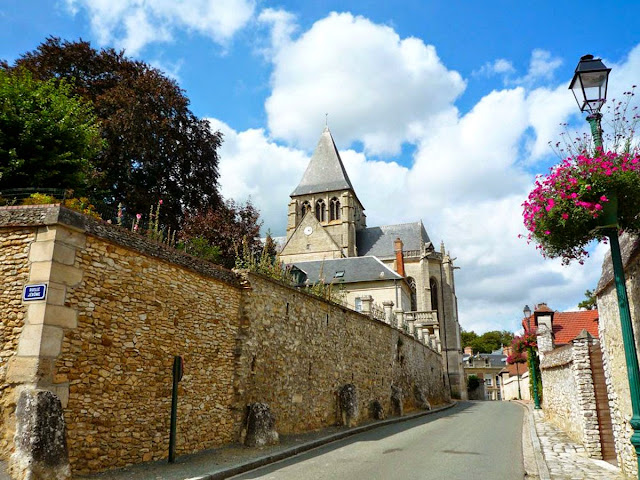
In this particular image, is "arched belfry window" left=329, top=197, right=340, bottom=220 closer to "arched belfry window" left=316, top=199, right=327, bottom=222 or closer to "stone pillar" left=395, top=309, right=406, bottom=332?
"arched belfry window" left=316, top=199, right=327, bottom=222

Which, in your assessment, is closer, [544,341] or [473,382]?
[544,341]

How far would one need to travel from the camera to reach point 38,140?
1069 centimetres

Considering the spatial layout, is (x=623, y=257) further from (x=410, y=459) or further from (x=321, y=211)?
(x=321, y=211)

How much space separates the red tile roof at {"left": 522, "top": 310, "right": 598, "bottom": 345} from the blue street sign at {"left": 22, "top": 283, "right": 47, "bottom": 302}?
843 inches

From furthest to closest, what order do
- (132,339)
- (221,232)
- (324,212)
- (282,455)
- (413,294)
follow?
(324,212), (413,294), (221,232), (282,455), (132,339)

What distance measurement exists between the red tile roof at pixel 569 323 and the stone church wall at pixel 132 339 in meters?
15.3

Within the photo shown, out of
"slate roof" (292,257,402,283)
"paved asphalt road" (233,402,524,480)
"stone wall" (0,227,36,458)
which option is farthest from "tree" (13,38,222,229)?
"slate roof" (292,257,402,283)

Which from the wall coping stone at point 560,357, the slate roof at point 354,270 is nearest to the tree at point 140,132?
the wall coping stone at point 560,357

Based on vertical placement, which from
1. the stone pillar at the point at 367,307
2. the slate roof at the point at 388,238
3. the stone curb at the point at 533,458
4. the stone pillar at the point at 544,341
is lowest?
the stone curb at the point at 533,458

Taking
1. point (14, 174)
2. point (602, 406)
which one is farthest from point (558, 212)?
point (14, 174)

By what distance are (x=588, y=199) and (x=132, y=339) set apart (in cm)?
648

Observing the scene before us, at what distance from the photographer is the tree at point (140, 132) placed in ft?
57.7

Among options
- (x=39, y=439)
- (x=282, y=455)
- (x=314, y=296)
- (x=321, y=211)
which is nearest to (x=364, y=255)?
(x=321, y=211)

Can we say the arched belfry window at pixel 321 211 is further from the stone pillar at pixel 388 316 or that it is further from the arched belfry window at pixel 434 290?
the stone pillar at pixel 388 316
